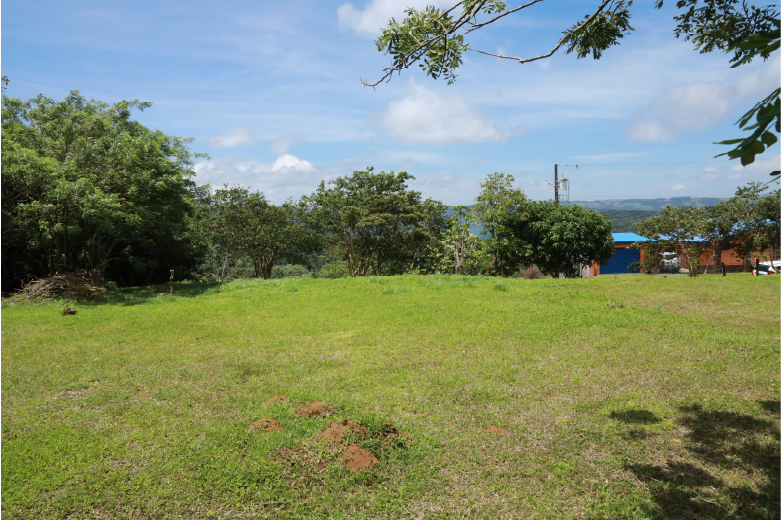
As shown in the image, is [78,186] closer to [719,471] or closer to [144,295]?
[144,295]

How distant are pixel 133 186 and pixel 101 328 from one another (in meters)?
5.32

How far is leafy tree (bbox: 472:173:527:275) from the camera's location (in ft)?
59.7

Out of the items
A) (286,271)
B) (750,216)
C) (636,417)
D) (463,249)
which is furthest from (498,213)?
(286,271)

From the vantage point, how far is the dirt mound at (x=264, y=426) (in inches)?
168

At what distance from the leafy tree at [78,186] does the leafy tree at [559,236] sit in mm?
13008

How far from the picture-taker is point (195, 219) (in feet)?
67.9

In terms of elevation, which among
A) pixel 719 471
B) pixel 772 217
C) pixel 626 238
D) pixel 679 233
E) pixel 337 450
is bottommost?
pixel 719 471

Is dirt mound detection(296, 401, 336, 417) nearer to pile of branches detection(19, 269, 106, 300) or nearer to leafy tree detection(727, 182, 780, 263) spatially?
pile of branches detection(19, 269, 106, 300)

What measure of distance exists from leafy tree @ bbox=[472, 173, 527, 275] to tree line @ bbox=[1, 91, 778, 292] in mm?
46

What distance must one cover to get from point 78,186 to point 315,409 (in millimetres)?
9221

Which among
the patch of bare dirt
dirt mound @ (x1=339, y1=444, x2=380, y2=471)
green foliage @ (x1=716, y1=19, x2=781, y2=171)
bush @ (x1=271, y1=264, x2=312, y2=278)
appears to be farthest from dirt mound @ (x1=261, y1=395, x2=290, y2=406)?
bush @ (x1=271, y1=264, x2=312, y2=278)

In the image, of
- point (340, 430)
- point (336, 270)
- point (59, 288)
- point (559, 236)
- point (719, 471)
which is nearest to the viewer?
point (719, 471)

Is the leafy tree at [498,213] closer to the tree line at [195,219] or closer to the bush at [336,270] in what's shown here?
the tree line at [195,219]

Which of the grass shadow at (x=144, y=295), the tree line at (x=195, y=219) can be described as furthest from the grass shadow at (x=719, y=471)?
the grass shadow at (x=144, y=295)
